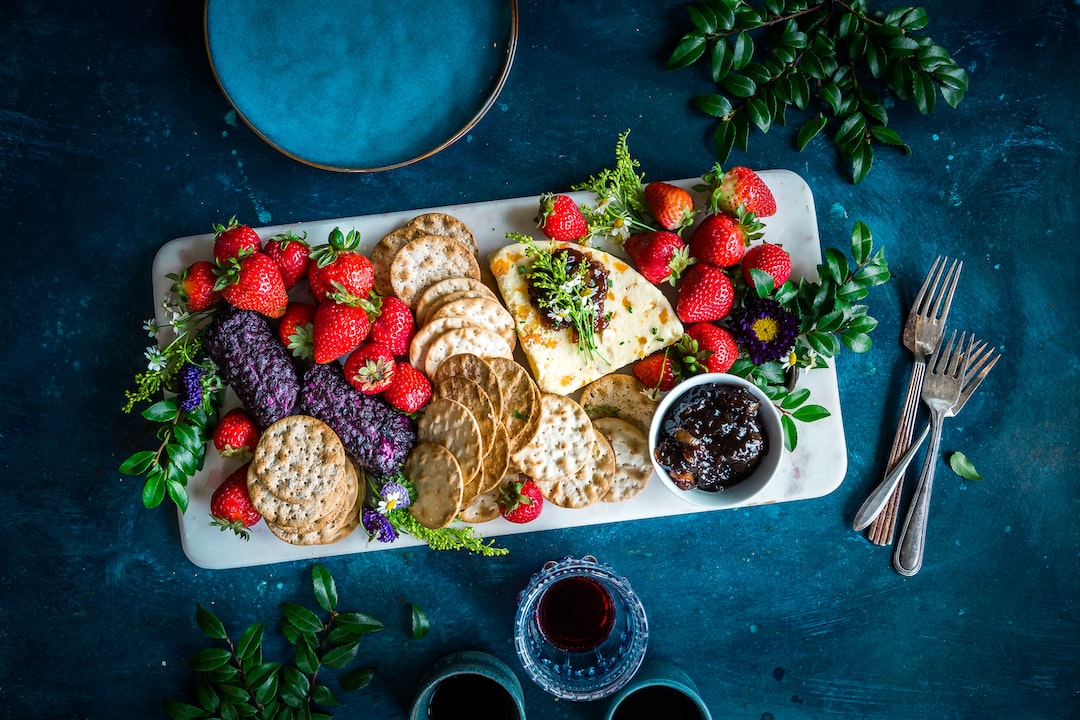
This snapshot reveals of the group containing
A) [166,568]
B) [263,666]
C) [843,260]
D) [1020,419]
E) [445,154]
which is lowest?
[263,666]

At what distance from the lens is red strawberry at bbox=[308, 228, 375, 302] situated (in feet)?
5.61

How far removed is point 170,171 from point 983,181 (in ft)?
7.56

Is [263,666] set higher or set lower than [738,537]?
lower

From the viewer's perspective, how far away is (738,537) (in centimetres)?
194

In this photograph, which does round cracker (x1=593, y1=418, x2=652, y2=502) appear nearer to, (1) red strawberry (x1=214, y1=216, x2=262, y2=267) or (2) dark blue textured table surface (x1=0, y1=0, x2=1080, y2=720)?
(2) dark blue textured table surface (x1=0, y1=0, x2=1080, y2=720)

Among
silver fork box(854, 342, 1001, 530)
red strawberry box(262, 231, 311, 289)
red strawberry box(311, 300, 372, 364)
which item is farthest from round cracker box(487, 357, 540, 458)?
silver fork box(854, 342, 1001, 530)

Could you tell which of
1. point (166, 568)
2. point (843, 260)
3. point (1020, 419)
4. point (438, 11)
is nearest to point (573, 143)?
point (438, 11)

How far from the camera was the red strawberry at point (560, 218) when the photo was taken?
1.77m

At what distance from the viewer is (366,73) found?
185 centimetres

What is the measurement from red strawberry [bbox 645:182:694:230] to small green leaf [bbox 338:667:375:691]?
1443 mm

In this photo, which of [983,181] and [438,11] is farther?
[983,181]

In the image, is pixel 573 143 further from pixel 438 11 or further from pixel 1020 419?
pixel 1020 419

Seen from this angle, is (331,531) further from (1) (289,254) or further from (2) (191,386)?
(1) (289,254)

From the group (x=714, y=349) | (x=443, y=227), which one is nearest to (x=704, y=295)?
(x=714, y=349)
